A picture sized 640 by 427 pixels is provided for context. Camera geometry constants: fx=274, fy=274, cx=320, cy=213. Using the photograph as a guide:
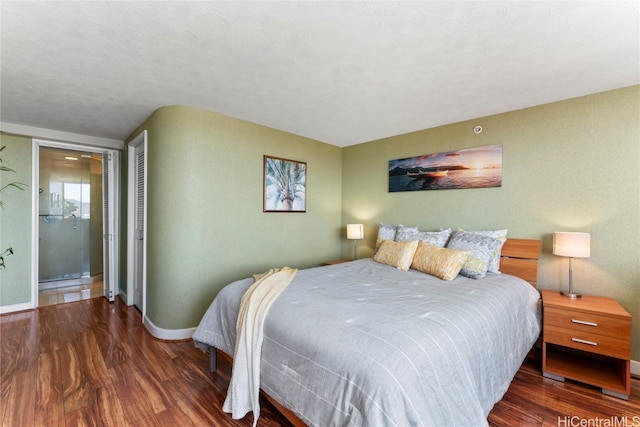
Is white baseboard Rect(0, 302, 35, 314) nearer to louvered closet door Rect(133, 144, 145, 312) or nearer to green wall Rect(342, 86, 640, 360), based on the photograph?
louvered closet door Rect(133, 144, 145, 312)

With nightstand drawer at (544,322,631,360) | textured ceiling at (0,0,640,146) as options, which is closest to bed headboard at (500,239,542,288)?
nightstand drawer at (544,322,631,360)

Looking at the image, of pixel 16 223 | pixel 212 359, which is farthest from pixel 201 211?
pixel 16 223

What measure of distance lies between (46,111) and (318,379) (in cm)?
382

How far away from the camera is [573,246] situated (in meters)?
2.30

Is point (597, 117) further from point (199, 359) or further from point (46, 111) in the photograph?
point (46, 111)

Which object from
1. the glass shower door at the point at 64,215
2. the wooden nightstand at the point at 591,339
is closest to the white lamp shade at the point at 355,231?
the wooden nightstand at the point at 591,339

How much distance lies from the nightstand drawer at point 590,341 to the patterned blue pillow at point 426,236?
1.12 m

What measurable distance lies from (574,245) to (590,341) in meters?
0.74

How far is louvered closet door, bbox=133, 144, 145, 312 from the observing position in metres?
3.55

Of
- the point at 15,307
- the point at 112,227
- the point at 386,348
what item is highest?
the point at 112,227

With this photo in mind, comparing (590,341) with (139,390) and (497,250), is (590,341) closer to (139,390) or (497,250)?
(497,250)

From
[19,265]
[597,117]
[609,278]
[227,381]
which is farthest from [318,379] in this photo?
[19,265]

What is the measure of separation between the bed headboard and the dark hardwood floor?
2.60ft

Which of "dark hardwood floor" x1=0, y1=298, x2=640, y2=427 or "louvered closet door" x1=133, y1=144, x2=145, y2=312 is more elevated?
"louvered closet door" x1=133, y1=144, x2=145, y2=312
